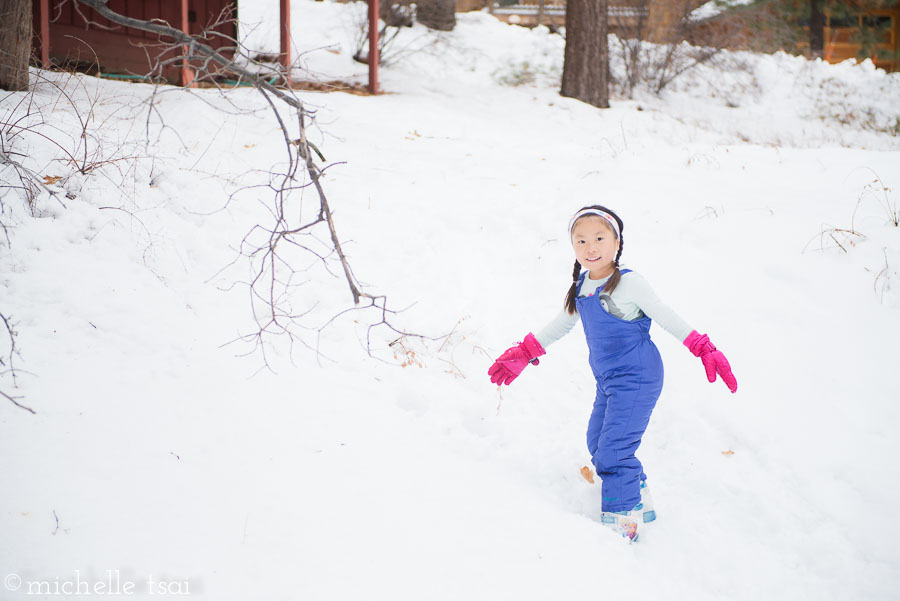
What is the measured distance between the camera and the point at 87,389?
284cm

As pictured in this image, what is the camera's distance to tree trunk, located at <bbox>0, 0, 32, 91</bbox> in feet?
17.9

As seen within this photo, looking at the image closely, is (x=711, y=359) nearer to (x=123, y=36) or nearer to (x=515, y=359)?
(x=515, y=359)

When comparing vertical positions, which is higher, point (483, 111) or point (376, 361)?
point (483, 111)

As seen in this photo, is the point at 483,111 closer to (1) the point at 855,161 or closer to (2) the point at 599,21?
(2) the point at 599,21

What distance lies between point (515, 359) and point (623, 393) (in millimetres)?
521

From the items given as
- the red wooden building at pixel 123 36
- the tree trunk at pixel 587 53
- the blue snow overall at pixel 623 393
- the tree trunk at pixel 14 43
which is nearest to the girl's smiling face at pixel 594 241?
the blue snow overall at pixel 623 393

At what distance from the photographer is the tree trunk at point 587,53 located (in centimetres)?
1021

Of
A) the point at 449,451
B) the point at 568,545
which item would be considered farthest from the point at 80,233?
the point at 568,545

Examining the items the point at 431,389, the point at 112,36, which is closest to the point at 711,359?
the point at 431,389

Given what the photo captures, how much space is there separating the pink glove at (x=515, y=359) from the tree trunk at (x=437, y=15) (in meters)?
12.7

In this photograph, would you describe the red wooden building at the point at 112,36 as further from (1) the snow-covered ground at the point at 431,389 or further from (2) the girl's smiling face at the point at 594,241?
(2) the girl's smiling face at the point at 594,241

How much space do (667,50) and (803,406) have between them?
1034 cm

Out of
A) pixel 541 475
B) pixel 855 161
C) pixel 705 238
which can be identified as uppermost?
pixel 855 161

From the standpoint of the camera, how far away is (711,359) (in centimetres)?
271
